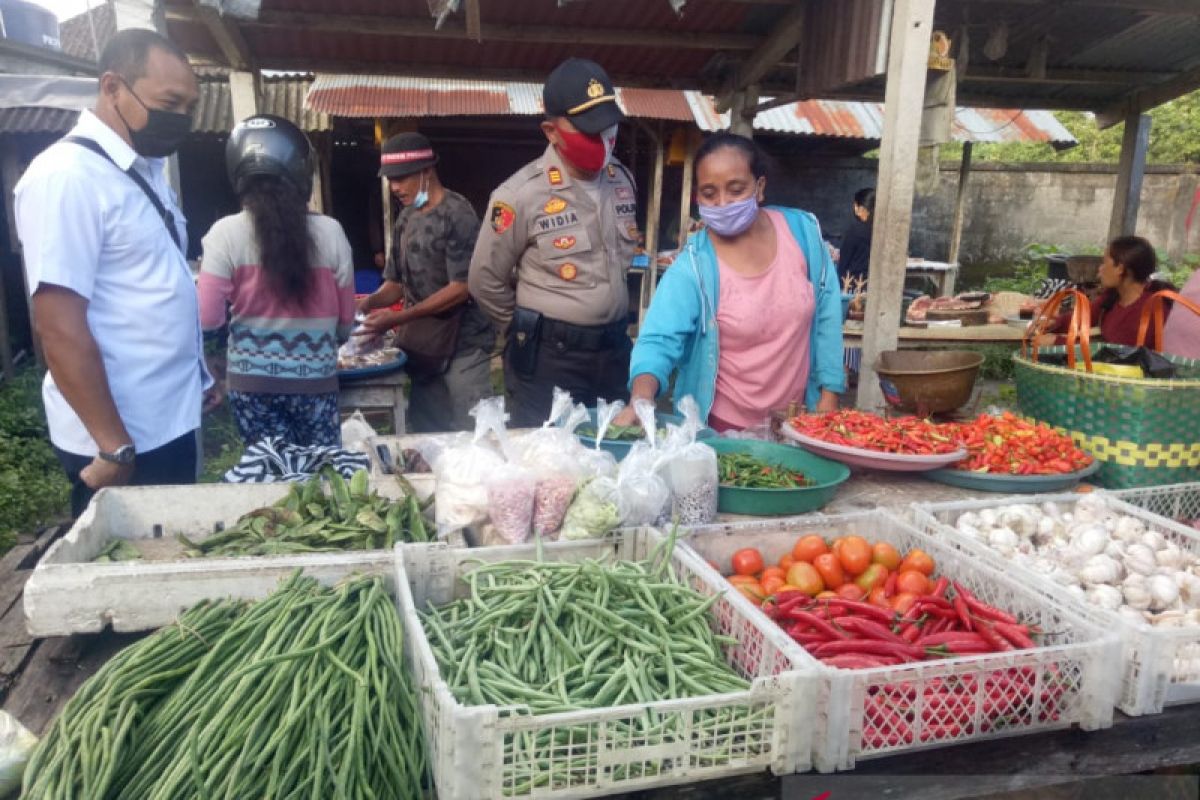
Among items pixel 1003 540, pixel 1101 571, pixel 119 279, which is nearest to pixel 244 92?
pixel 119 279

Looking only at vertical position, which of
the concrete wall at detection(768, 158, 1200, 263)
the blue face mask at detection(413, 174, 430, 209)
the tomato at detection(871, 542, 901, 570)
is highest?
the concrete wall at detection(768, 158, 1200, 263)

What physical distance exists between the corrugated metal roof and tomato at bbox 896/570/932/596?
370 inches

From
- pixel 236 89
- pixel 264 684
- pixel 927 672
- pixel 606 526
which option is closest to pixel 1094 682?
pixel 927 672

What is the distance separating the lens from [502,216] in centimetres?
372

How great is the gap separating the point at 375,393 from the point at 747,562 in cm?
322

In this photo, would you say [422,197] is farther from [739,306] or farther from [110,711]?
[110,711]

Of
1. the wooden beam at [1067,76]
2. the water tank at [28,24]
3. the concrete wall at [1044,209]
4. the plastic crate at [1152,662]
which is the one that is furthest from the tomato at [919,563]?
the concrete wall at [1044,209]

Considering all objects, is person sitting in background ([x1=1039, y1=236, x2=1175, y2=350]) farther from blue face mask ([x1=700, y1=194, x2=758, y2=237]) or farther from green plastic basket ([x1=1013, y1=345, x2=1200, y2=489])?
blue face mask ([x1=700, y1=194, x2=758, y2=237])

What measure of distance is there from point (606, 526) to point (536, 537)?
19 cm

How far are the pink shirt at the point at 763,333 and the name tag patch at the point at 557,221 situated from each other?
0.86 metres

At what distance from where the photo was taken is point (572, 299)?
3814 millimetres

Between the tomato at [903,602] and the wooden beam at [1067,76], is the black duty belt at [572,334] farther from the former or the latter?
the wooden beam at [1067,76]

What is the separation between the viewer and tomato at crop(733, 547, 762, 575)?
86.7 inches

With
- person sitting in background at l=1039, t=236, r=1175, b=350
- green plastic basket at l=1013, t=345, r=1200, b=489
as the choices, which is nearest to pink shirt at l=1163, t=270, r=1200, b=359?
green plastic basket at l=1013, t=345, r=1200, b=489
